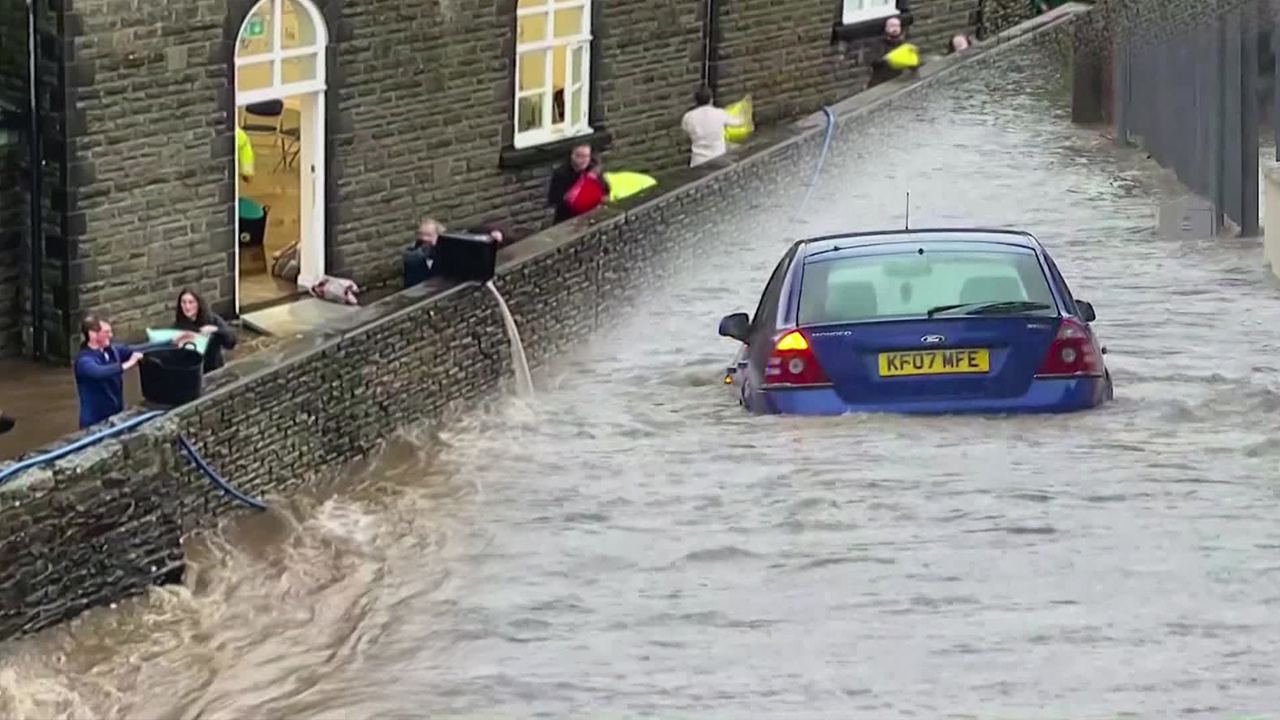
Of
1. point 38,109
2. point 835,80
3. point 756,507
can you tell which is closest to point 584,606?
point 756,507

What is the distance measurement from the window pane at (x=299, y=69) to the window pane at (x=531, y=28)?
9.57ft

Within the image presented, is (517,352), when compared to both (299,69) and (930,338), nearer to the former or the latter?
(299,69)

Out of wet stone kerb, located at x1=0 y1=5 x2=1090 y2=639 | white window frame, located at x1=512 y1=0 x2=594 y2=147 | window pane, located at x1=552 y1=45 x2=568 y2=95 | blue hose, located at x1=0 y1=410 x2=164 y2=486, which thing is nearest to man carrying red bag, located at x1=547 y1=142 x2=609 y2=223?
wet stone kerb, located at x1=0 y1=5 x2=1090 y2=639

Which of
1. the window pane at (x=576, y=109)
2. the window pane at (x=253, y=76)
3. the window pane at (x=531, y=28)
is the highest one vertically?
the window pane at (x=531, y=28)

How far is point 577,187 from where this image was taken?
23.7 m

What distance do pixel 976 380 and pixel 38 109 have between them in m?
7.77

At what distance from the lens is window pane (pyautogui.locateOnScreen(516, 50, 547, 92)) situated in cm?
2534

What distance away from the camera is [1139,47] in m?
33.0

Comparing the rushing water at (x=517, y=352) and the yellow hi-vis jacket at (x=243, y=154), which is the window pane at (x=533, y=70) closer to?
the yellow hi-vis jacket at (x=243, y=154)

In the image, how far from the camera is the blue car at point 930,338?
15.9 m

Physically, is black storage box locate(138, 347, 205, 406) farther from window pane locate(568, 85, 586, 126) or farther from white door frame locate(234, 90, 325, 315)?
window pane locate(568, 85, 586, 126)

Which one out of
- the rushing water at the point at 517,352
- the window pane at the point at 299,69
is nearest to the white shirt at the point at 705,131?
the window pane at the point at 299,69

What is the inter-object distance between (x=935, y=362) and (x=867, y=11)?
16.8 metres

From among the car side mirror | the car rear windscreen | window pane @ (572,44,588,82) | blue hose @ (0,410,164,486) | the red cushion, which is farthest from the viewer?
window pane @ (572,44,588,82)
